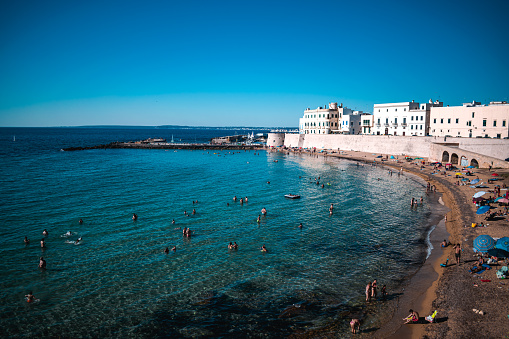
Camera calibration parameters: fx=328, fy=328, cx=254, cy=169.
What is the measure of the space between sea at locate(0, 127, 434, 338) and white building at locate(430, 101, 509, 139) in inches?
1055

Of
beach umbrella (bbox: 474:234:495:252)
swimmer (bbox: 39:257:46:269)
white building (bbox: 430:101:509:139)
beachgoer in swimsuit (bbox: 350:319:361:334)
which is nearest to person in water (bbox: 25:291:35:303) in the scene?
swimmer (bbox: 39:257:46:269)

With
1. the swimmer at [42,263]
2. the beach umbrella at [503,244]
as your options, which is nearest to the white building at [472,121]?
the beach umbrella at [503,244]

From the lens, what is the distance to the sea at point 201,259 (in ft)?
56.0

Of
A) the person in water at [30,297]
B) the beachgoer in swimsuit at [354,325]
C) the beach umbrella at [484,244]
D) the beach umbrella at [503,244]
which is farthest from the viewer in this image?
the beach umbrella at [484,244]

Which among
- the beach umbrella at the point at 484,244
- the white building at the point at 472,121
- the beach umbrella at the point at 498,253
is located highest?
the white building at the point at 472,121

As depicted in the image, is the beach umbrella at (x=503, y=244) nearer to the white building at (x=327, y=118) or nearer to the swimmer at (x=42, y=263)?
the swimmer at (x=42, y=263)

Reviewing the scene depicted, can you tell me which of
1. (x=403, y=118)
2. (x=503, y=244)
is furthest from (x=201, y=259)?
(x=403, y=118)

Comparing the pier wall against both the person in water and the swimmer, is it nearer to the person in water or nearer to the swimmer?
the swimmer

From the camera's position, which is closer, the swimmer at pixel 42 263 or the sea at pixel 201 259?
the sea at pixel 201 259

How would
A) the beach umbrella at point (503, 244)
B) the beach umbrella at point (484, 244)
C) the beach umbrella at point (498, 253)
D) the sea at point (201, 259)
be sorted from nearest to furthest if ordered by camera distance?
the sea at point (201, 259) < the beach umbrella at point (503, 244) < the beach umbrella at point (498, 253) < the beach umbrella at point (484, 244)

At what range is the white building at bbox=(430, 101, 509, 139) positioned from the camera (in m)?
61.6

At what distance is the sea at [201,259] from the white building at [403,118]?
1423 inches

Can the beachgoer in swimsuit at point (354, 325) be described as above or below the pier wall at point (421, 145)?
below

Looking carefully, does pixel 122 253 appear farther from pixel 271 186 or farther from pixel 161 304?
pixel 271 186
